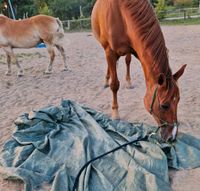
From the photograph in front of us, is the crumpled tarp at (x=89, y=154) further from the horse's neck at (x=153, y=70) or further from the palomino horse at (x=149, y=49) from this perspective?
the horse's neck at (x=153, y=70)

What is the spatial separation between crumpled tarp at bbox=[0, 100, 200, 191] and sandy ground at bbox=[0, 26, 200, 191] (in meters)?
0.19

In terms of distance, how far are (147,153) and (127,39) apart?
1336 mm

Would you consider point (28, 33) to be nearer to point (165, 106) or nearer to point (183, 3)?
point (165, 106)

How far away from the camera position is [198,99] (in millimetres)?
4703

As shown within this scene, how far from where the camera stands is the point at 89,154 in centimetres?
304

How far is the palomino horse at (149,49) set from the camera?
2920 millimetres

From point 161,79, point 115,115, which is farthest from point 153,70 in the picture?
point 115,115

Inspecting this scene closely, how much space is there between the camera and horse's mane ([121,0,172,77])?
9.78ft

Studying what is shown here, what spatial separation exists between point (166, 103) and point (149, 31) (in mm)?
754

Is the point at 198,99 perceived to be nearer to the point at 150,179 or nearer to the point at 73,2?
the point at 150,179

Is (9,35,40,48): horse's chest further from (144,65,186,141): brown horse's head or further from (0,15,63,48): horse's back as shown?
(144,65,186,141): brown horse's head

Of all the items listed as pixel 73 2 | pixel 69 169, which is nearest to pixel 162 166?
pixel 69 169

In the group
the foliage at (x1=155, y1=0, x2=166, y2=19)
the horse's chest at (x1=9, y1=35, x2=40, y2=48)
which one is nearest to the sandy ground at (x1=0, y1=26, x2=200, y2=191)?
the horse's chest at (x1=9, y1=35, x2=40, y2=48)

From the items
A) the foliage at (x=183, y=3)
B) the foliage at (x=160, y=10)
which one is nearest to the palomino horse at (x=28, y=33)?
the foliage at (x=160, y=10)
